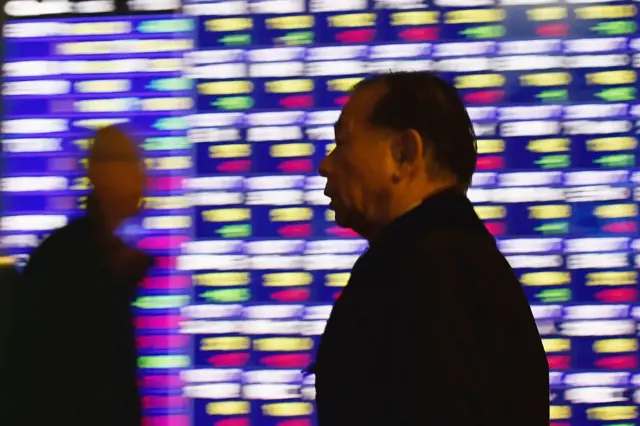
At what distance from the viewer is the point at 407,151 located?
120cm

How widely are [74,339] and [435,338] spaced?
1.34 meters

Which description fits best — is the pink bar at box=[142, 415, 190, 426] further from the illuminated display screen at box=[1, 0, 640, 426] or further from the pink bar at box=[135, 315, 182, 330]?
the pink bar at box=[135, 315, 182, 330]

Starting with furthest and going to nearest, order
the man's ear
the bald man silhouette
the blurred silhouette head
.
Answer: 1. the blurred silhouette head
2. the bald man silhouette
3. the man's ear

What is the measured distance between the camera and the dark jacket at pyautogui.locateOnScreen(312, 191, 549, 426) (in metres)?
1.05

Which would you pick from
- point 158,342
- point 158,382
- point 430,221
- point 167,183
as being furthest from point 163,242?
point 430,221

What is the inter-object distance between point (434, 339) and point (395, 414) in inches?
4.5

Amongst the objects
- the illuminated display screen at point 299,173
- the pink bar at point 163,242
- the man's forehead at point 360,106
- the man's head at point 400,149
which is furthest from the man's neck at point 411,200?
the pink bar at point 163,242

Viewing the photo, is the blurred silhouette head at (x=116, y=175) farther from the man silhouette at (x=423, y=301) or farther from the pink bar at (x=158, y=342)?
the man silhouette at (x=423, y=301)

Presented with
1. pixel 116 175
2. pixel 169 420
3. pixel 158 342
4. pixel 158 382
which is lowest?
pixel 169 420

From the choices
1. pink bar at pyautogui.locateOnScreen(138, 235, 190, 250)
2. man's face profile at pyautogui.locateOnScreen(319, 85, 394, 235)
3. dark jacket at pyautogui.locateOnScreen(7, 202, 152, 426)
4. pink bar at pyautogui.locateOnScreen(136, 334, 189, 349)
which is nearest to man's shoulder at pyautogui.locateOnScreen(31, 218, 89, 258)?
dark jacket at pyautogui.locateOnScreen(7, 202, 152, 426)

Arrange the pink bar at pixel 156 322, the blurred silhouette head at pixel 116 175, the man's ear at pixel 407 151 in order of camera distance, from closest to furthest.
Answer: the man's ear at pixel 407 151
the blurred silhouette head at pixel 116 175
the pink bar at pixel 156 322

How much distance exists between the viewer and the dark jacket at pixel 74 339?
2109 millimetres

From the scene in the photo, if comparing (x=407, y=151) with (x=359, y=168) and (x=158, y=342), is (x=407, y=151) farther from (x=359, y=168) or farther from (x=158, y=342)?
(x=158, y=342)

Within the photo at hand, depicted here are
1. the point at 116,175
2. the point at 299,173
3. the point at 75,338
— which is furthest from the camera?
the point at 299,173
